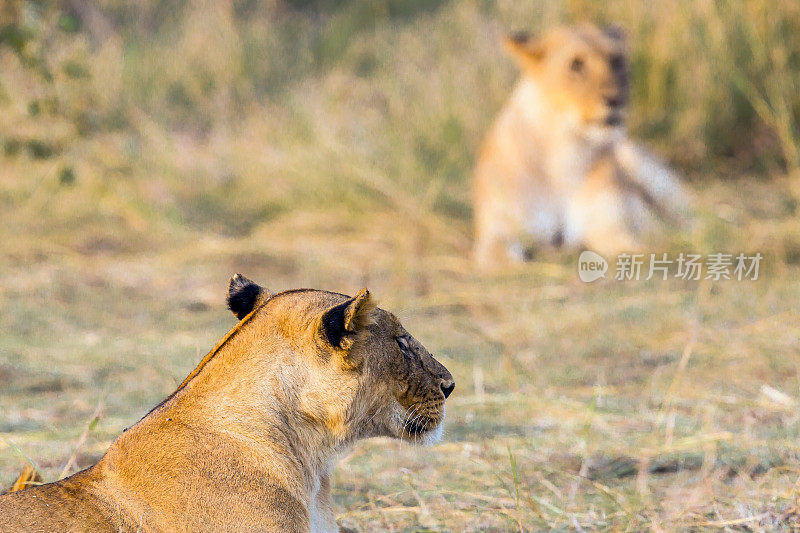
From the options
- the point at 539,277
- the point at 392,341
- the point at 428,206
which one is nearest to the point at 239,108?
the point at 428,206

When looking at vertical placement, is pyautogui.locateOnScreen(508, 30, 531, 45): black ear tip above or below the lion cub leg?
above

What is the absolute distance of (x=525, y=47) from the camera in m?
6.95

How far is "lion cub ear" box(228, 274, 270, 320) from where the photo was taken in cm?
249

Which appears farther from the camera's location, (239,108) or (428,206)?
(239,108)

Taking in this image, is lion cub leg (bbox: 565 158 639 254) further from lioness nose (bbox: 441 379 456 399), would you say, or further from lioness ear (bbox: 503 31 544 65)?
lioness nose (bbox: 441 379 456 399)

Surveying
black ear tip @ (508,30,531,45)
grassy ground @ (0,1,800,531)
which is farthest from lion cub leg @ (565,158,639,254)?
black ear tip @ (508,30,531,45)

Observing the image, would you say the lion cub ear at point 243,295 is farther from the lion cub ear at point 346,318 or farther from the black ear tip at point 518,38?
the black ear tip at point 518,38

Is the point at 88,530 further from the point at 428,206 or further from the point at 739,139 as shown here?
the point at 739,139

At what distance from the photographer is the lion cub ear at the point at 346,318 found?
221 cm

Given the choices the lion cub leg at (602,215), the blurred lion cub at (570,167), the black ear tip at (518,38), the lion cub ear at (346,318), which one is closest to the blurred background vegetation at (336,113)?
the blurred lion cub at (570,167)

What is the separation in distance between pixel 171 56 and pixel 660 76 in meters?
5.16

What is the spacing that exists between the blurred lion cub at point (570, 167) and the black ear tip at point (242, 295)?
4548mm

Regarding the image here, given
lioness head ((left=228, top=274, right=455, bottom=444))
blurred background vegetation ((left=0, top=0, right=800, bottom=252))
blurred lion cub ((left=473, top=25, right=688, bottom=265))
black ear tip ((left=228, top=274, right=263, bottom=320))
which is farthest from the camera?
blurred background vegetation ((left=0, top=0, right=800, bottom=252))

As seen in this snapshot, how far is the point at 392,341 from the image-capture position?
8.04ft
